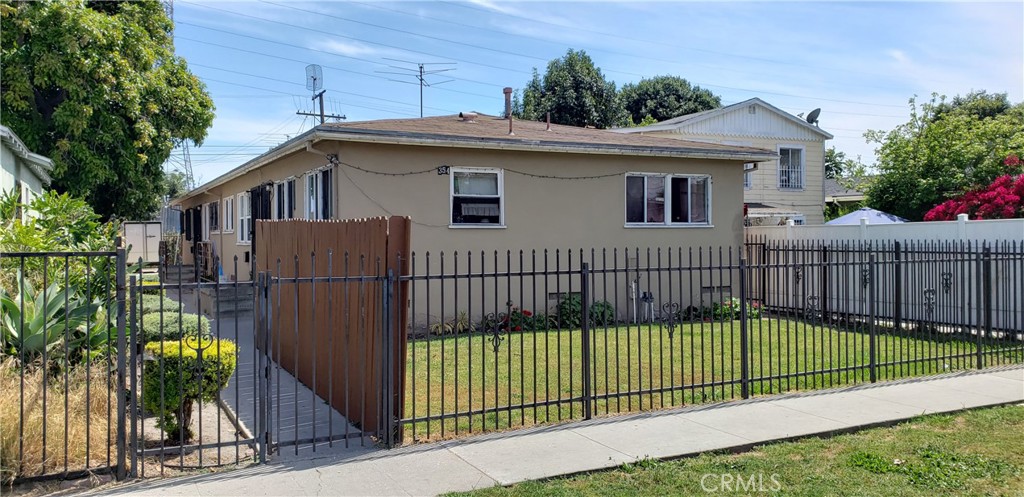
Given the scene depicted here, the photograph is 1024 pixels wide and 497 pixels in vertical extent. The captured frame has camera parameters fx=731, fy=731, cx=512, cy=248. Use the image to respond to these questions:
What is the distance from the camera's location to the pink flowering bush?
15.6 meters

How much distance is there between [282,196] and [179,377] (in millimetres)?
10884

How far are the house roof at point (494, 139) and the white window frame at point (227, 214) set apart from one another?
14.0ft

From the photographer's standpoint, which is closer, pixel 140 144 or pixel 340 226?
pixel 340 226

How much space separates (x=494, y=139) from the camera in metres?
13.0

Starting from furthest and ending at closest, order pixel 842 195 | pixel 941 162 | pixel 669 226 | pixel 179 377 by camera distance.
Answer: pixel 842 195, pixel 941 162, pixel 669 226, pixel 179 377

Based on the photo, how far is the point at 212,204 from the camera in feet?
80.5

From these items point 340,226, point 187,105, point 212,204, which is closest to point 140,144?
point 187,105

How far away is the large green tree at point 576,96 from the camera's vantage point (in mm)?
36719

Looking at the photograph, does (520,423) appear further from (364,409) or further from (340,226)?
(340,226)

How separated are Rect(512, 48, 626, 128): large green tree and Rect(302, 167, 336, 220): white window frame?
23.8 m

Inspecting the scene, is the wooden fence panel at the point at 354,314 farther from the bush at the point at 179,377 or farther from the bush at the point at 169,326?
the bush at the point at 169,326

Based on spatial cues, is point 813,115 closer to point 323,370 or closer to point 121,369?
point 323,370

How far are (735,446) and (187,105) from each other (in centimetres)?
2042

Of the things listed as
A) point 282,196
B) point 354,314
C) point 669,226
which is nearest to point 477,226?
point 669,226
